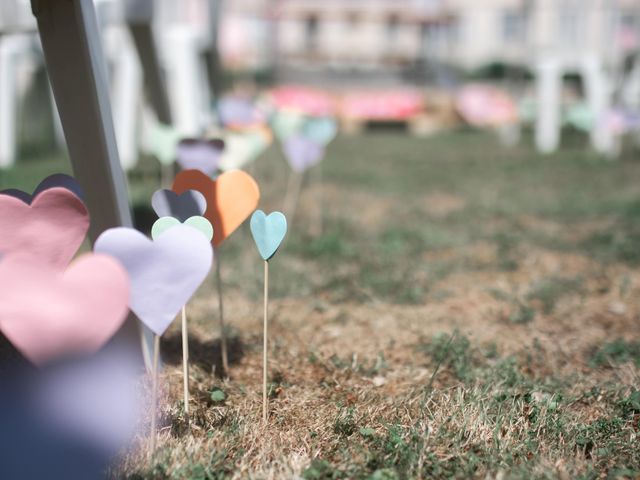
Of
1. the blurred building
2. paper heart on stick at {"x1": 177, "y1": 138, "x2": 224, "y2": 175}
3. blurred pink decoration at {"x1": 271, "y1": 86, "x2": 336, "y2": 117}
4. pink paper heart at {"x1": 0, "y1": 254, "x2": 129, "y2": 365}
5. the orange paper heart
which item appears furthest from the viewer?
the blurred building

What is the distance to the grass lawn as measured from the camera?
170 centimetres

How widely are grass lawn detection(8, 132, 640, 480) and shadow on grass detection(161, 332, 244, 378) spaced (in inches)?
0.4

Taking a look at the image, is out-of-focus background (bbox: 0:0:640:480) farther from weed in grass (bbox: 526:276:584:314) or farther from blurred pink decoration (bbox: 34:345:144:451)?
blurred pink decoration (bbox: 34:345:144:451)

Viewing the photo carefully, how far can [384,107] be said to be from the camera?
13.4m

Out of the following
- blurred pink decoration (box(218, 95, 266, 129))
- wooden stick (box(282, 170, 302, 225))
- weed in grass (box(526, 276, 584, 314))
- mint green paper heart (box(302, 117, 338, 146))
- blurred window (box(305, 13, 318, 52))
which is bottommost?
blurred window (box(305, 13, 318, 52))

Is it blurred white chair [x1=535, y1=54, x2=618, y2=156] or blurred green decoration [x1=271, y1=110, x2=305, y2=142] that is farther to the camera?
blurred white chair [x1=535, y1=54, x2=618, y2=156]

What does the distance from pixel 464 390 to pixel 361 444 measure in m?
0.44

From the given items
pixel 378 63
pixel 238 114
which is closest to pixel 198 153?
pixel 238 114

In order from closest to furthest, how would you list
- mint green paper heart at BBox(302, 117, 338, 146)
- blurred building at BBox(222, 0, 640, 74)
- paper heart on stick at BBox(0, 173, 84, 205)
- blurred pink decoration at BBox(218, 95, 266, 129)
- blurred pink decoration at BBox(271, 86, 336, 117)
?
paper heart on stick at BBox(0, 173, 84, 205), mint green paper heart at BBox(302, 117, 338, 146), blurred pink decoration at BBox(218, 95, 266, 129), blurred pink decoration at BBox(271, 86, 336, 117), blurred building at BBox(222, 0, 640, 74)

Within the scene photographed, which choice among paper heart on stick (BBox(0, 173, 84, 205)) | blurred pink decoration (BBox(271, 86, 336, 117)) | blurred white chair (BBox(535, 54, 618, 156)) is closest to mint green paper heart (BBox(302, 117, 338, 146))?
paper heart on stick (BBox(0, 173, 84, 205))

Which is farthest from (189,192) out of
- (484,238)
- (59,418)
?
(484,238)

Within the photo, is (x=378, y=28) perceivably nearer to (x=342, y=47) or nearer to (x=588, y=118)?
(x=342, y=47)

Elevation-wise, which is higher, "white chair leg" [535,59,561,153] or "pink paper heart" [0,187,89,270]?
"pink paper heart" [0,187,89,270]

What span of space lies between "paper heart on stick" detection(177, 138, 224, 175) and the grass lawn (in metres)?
0.62
